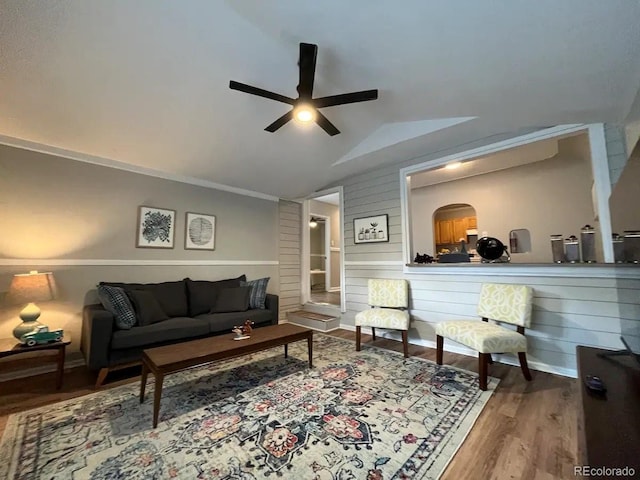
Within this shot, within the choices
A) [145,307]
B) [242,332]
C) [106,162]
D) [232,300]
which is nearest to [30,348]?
[145,307]

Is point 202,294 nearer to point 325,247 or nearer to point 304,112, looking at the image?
point 304,112

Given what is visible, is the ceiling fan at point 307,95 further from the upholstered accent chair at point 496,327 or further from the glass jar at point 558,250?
the glass jar at point 558,250

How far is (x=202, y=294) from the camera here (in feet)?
12.4

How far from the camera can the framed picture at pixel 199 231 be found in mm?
4090

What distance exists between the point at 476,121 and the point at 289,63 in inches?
79.9

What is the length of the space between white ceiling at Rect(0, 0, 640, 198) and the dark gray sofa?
1842mm

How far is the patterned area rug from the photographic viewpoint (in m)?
1.49

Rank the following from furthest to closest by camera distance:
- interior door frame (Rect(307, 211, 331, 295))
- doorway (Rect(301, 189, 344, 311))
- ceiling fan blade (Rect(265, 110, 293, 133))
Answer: interior door frame (Rect(307, 211, 331, 295)), doorway (Rect(301, 189, 344, 311)), ceiling fan blade (Rect(265, 110, 293, 133))

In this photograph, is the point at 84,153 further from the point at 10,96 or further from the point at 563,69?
the point at 563,69

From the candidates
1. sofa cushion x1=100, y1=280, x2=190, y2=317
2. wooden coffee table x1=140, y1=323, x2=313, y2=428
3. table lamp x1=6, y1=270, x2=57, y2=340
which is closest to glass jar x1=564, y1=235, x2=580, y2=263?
wooden coffee table x1=140, y1=323, x2=313, y2=428

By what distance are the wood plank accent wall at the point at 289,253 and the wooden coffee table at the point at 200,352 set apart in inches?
93.3

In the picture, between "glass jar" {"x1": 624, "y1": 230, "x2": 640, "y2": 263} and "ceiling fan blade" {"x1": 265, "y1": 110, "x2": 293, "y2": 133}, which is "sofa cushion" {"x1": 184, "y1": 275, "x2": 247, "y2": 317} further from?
"glass jar" {"x1": 624, "y1": 230, "x2": 640, "y2": 263}

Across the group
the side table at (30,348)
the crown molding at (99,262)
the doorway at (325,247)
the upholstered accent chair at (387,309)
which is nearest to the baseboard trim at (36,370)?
the side table at (30,348)

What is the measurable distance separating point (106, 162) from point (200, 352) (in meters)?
2.84
